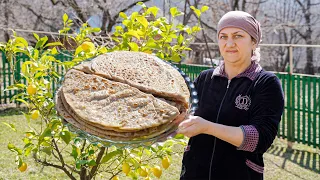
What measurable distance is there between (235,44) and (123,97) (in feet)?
1.58

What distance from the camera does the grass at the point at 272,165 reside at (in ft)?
14.3

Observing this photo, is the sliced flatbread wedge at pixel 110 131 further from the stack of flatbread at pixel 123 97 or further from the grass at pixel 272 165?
the grass at pixel 272 165

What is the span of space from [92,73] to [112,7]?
12.5 m

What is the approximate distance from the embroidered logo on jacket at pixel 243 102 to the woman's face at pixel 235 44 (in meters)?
0.15

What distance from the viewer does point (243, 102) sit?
63.2 inches

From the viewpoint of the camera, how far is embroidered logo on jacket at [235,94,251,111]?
160cm

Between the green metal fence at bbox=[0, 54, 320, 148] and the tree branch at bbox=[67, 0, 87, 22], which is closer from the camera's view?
the green metal fence at bbox=[0, 54, 320, 148]

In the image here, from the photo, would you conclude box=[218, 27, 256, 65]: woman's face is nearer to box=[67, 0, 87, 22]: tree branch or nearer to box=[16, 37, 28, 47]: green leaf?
box=[16, 37, 28, 47]: green leaf

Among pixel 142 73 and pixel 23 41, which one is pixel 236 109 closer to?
pixel 142 73

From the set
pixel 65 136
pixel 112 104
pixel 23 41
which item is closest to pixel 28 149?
pixel 65 136

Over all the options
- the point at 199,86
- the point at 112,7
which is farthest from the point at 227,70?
the point at 112,7

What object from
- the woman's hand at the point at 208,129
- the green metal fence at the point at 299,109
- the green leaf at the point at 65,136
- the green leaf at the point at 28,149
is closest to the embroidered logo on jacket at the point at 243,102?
the woman's hand at the point at 208,129

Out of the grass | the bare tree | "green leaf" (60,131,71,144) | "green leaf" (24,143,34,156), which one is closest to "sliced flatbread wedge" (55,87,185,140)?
"green leaf" (60,131,71,144)

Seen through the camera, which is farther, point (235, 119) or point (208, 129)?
point (235, 119)
